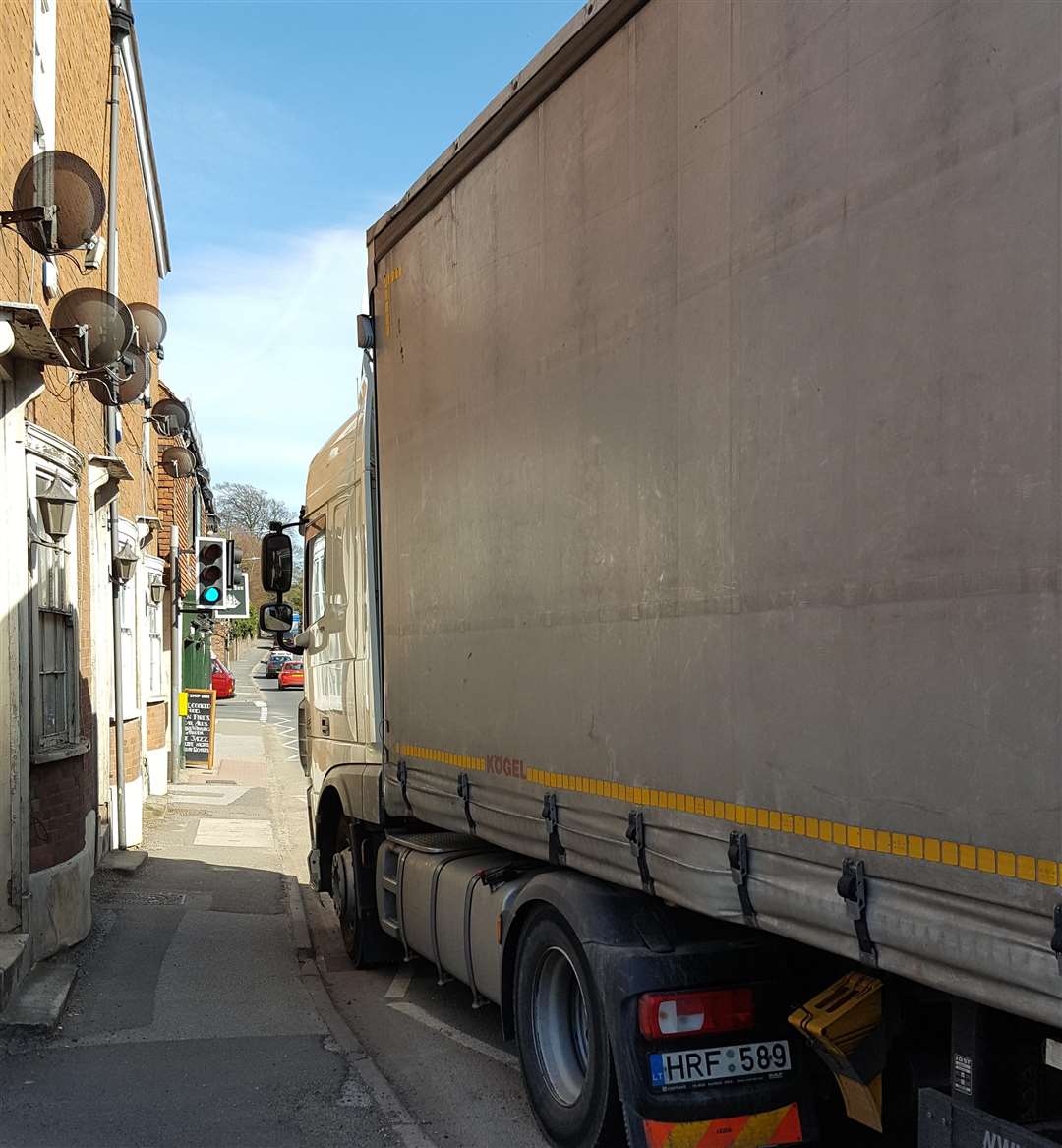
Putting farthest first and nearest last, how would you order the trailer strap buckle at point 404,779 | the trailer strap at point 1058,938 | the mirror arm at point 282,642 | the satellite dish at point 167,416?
1. the satellite dish at point 167,416
2. the mirror arm at point 282,642
3. the trailer strap buckle at point 404,779
4. the trailer strap at point 1058,938

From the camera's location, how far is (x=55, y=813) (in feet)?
27.4

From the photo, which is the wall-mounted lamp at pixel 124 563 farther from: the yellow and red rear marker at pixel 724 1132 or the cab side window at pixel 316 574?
the yellow and red rear marker at pixel 724 1132

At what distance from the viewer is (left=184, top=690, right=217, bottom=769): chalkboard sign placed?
22172mm

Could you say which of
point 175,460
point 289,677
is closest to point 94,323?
point 175,460

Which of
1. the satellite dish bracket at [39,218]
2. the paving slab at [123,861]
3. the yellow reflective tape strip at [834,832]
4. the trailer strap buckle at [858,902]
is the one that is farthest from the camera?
the paving slab at [123,861]

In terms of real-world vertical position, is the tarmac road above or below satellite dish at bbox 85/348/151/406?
below

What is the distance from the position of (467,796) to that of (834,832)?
2849 millimetres

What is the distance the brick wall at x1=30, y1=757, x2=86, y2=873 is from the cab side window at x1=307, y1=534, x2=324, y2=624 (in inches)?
74.9

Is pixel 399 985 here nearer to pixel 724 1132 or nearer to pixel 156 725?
pixel 724 1132

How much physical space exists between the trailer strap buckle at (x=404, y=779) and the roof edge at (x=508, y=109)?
279cm

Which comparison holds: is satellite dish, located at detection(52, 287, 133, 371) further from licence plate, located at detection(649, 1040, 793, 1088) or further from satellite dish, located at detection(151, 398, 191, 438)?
satellite dish, located at detection(151, 398, 191, 438)

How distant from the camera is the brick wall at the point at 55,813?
26.2 feet

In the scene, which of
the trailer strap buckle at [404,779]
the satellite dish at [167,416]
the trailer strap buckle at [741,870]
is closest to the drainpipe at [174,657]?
the satellite dish at [167,416]

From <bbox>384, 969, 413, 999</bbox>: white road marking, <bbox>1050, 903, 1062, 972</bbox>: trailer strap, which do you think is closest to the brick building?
<bbox>384, 969, 413, 999</bbox>: white road marking
